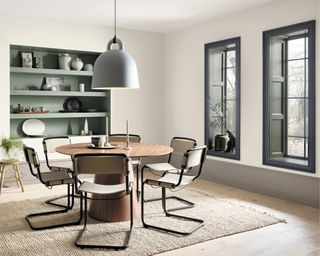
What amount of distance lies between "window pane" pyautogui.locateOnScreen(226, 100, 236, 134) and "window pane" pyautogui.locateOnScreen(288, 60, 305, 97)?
0.98 metres

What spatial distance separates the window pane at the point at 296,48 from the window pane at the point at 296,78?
7 centimetres

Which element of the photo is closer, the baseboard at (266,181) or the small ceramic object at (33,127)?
the baseboard at (266,181)

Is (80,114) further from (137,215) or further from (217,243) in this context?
(217,243)

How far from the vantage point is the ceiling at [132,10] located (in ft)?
15.8

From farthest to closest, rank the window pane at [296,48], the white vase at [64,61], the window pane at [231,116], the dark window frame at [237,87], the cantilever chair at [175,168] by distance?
the white vase at [64,61], the window pane at [231,116], the dark window frame at [237,87], the window pane at [296,48], the cantilever chair at [175,168]

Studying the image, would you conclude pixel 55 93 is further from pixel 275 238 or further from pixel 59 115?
pixel 275 238

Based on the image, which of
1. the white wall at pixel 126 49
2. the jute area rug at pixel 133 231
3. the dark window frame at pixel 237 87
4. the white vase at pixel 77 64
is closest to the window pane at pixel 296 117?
Result: the dark window frame at pixel 237 87

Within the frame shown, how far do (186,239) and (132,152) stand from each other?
0.93 m

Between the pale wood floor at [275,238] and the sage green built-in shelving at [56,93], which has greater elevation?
the sage green built-in shelving at [56,93]

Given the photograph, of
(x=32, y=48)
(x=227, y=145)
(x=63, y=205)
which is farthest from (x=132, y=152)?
(x=32, y=48)

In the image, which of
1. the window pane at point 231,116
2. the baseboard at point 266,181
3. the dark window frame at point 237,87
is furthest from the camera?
the window pane at point 231,116

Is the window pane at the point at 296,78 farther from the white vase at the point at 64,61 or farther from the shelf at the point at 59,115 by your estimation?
the white vase at the point at 64,61

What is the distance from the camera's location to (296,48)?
4836mm

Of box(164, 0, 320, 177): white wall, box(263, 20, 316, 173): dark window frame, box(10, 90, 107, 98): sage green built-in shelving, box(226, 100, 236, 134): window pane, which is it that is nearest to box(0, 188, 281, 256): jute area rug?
box(263, 20, 316, 173): dark window frame
